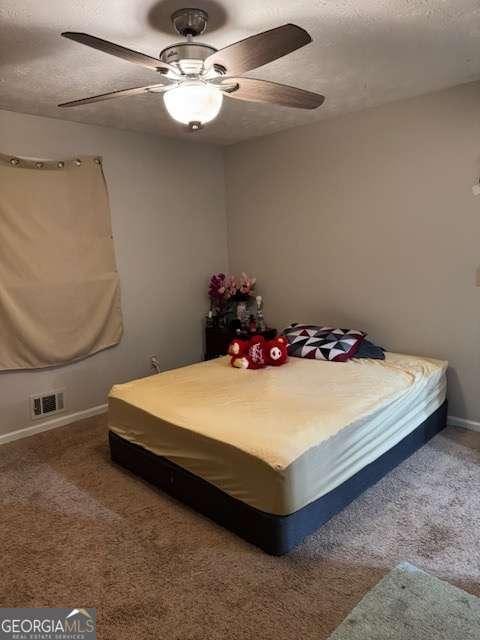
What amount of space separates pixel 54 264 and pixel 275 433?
7.08 feet

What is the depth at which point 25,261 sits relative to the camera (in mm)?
3154

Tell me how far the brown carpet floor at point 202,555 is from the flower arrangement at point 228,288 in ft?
6.78

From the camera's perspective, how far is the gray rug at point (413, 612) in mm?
1545

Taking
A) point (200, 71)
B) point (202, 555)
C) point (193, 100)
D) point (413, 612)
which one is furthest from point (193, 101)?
point (413, 612)

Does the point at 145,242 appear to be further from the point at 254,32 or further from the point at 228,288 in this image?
the point at 254,32

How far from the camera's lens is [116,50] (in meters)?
1.64

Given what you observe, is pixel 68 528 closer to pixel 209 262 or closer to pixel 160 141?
pixel 209 262

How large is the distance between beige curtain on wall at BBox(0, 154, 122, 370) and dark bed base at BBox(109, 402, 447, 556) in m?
1.01

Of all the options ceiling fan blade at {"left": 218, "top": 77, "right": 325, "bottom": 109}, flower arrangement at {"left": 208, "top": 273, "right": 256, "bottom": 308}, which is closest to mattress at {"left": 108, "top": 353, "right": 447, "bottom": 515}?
flower arrangement at {"left": 208, "top": 273, "right": 256, "bottom": 308}

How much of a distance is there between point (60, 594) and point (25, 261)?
7.16 ft

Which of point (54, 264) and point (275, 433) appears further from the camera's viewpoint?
point (54, 264)

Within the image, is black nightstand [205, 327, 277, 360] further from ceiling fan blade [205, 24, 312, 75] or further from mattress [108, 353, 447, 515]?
ceiling fan blade [205, 24, 312, 75]

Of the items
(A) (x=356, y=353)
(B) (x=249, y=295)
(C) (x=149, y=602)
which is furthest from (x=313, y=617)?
(B) (x=249, y=295)

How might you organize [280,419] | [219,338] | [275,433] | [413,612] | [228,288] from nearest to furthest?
[413,612] < [275,433] < [280,419] < [219,338] < [228,288]
